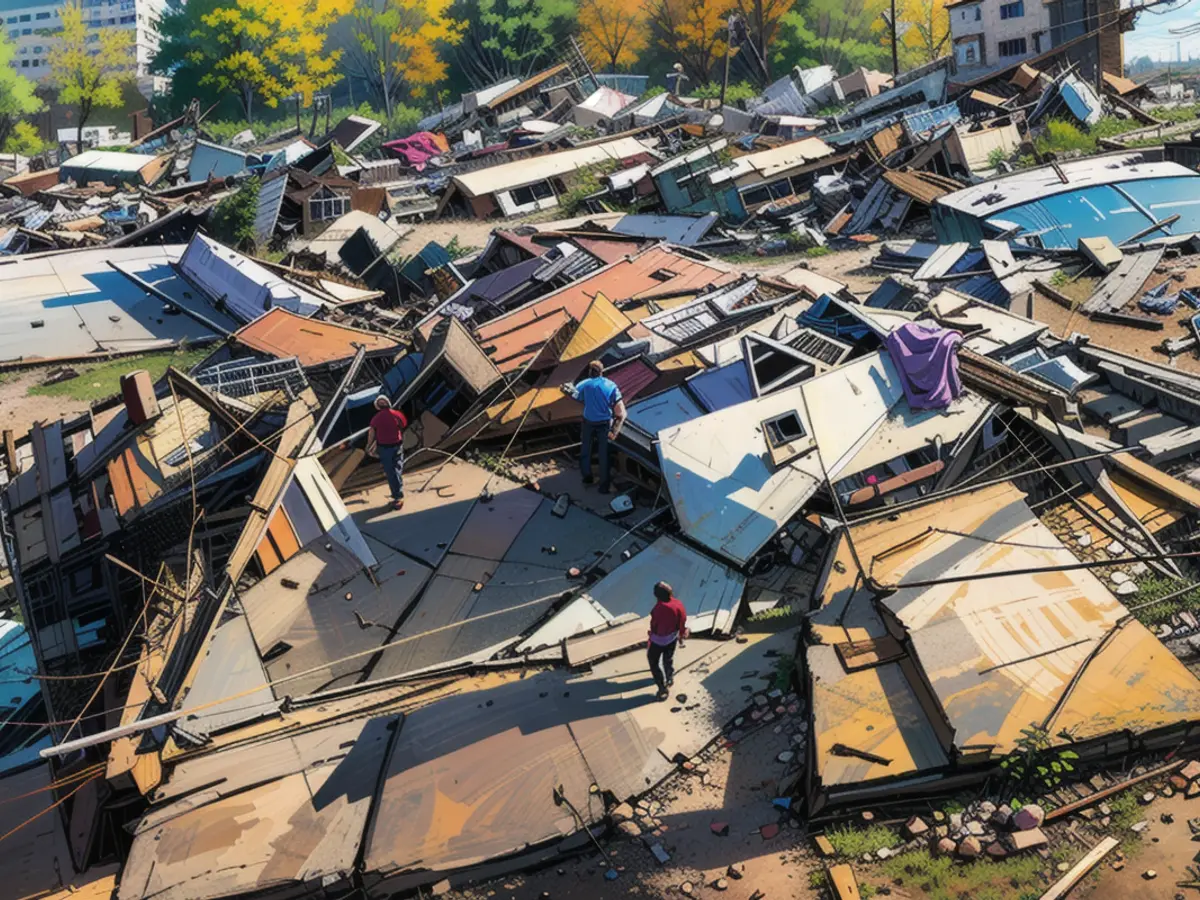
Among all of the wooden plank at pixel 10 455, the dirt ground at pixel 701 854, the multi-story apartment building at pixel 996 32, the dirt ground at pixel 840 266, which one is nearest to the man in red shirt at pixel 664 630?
the dirt ground at pixel 701 854

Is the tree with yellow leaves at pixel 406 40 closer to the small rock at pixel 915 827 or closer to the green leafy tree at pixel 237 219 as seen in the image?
the green leafy tree at pixel 237 219

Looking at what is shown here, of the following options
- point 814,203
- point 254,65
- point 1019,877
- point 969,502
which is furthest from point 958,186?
point 254,65

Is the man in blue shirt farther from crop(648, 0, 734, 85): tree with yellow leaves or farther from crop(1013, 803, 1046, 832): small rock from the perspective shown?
crop(648, 0, 734, 85): tree with yellow leaves

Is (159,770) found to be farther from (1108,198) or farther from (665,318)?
(1108,198)

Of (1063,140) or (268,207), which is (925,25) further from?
(268,207)

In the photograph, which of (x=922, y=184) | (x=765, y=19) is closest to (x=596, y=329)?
(x=922, y=184)

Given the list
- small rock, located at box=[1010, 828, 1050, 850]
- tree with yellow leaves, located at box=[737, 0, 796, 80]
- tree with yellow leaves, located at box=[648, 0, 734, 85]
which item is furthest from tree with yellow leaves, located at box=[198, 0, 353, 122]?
small rock, located at box=[1010, 828, 1050, 850]
